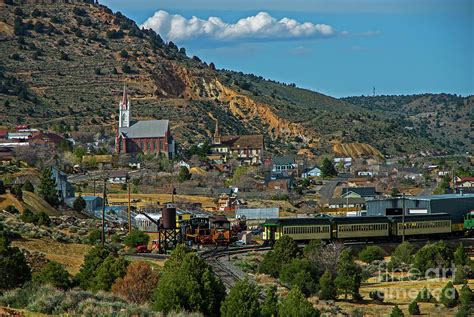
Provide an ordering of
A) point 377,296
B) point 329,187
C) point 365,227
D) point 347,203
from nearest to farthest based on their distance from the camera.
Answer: point 377,296
point 365,227
point 347,203
point 329,187

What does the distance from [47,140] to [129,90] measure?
37.5 meters

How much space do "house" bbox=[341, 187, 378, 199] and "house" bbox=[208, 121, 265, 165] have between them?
104ft

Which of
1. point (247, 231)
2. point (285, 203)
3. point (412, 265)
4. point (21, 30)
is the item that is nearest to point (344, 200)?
point (285, 203)

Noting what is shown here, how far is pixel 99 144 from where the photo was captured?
416ft

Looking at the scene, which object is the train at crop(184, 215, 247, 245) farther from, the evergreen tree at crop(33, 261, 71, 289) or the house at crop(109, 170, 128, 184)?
the house at crop(109, 170, 128, 184)

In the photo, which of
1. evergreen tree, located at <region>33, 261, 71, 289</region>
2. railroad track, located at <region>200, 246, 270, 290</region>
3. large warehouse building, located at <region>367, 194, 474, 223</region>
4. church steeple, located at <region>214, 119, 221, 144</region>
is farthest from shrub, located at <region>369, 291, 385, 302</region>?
church steeple, located at <region>214, 119, 221, 144</region>

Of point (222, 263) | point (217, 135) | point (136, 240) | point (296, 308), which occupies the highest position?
point (217, 135)

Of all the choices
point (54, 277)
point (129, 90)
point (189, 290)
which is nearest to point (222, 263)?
point (54, 277)

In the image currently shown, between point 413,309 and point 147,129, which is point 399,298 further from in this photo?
point 147,129

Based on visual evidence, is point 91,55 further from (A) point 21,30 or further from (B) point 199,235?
(B) point 199,235

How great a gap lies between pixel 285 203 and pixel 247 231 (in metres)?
24.2

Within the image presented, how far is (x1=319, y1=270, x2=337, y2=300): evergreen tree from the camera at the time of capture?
40.6 m

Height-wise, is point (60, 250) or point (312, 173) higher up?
point (312, 173)

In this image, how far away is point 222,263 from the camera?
45.7m
